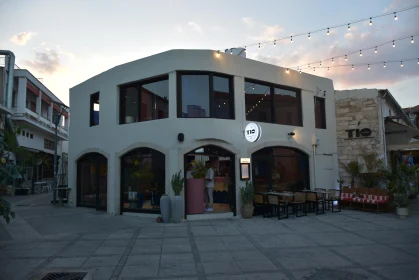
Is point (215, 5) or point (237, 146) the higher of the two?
point (215, 5)

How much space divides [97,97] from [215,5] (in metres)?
6.19

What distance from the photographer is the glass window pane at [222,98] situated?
35.1 ft

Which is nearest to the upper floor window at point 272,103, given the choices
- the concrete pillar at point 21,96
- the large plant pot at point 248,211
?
the large plant pot at point 248,211

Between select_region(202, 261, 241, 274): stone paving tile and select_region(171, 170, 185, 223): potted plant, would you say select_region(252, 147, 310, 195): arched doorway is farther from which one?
select_region(202, 261, 241, 274): stone paving tile

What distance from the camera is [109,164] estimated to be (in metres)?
11.7

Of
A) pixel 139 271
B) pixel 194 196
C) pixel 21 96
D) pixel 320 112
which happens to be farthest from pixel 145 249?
pixel 21 96

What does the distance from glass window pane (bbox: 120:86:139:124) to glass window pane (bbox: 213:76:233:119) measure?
3.00 meters

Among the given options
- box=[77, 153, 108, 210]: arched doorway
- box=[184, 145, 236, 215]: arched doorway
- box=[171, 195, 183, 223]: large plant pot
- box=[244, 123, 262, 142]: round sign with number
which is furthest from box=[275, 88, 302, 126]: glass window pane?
box=[77, 153, 108, 210]: arched doorway

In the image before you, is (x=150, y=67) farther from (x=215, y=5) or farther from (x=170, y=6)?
(x=215, y=5)

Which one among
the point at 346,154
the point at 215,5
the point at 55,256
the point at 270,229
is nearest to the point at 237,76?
the point at 215,5

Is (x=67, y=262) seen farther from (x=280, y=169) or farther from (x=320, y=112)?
(x=320, y=112)

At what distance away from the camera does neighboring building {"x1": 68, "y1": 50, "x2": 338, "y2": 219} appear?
34.3 feet

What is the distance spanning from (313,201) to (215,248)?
5.72 meters

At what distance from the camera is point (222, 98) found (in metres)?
10.9
